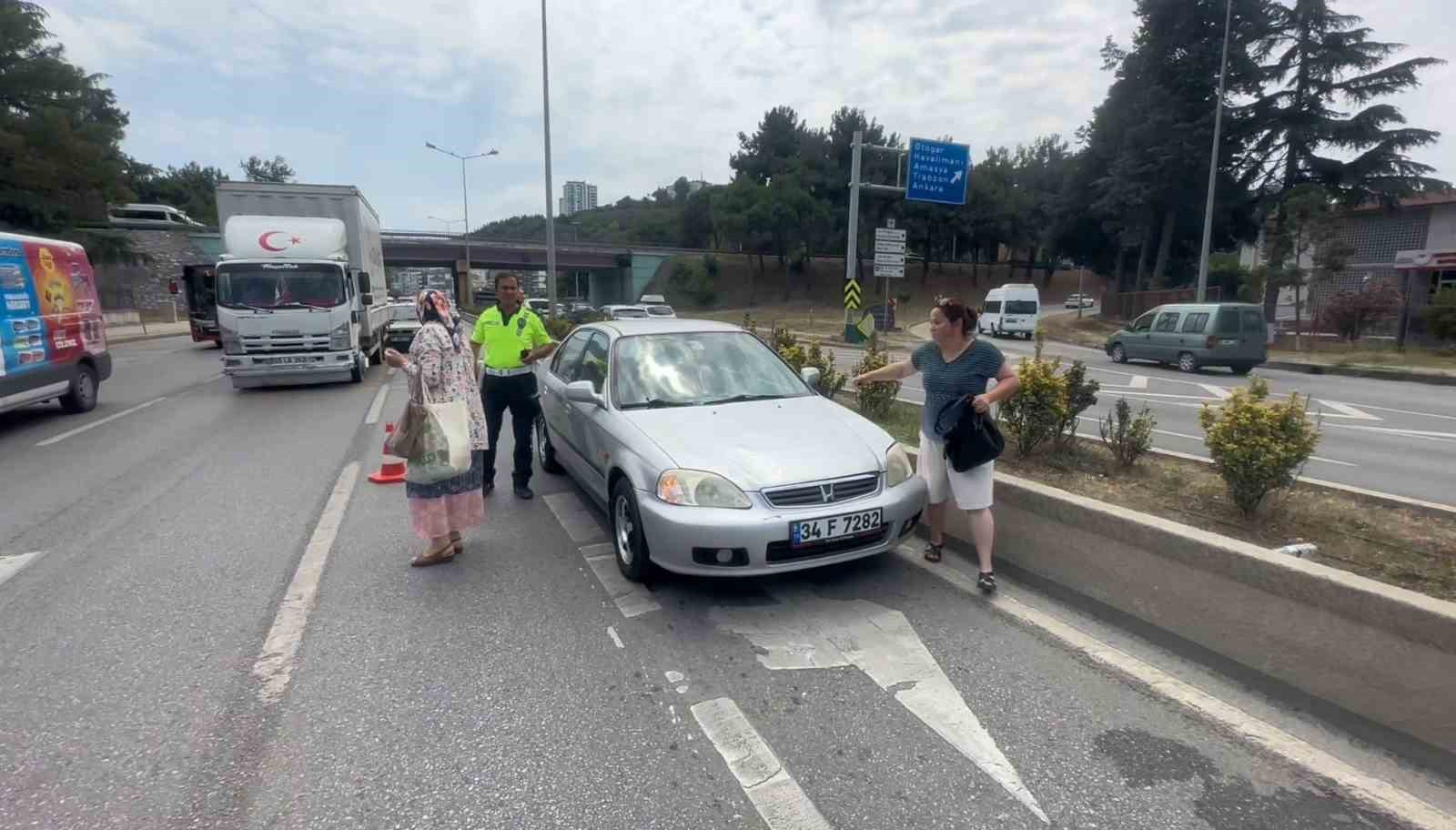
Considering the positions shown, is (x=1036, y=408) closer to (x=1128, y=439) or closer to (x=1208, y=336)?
(x=1128, y=439)

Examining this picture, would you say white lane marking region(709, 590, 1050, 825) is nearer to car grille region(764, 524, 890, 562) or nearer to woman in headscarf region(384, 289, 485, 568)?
car grille region(764, 524, 890, 562)

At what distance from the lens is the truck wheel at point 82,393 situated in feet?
34.9

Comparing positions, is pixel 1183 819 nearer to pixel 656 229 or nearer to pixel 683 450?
pixel 683 450

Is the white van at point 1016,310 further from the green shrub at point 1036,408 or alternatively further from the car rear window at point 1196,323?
the green shrub at point 1036,408

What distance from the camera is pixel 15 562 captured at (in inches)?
189

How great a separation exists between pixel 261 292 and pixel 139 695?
1156cm

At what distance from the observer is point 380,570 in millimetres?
4699

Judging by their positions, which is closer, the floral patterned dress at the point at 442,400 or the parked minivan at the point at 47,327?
the floral patterned dress at the point at 442,400

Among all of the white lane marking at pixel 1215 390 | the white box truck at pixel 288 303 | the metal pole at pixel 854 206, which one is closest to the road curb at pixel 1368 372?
the white lane marking at pixel 1215 390

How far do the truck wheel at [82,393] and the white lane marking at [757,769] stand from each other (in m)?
11.9

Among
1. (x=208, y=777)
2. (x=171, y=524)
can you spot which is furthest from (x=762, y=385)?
(x=171, y=524)

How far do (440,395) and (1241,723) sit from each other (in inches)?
174

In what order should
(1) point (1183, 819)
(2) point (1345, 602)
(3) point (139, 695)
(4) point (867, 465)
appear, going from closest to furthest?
(1) point (1183, 819) → (2) point (1345, 602) → (3) point (139, 695) → (4) point (867, 465)

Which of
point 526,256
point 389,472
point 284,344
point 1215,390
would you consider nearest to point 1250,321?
point 1215,390
